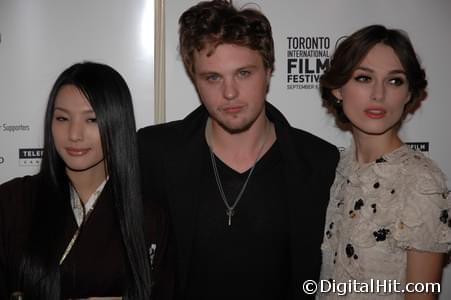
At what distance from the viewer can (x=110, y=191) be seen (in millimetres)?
1463

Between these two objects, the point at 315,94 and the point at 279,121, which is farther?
the point at 315,94

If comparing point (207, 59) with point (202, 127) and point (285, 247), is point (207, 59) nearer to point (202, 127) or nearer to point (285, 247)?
point (202, 127)

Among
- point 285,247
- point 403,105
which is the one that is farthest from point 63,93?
point 403,105

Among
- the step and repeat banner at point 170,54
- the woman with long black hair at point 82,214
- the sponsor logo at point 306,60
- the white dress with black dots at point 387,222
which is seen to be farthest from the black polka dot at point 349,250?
the sponsor logo at point 306,60

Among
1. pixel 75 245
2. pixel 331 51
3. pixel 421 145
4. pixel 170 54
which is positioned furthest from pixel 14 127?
pixel 421 145

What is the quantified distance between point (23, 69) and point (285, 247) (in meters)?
1.35

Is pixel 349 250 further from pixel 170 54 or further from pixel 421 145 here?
pixel 170 54

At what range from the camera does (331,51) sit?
208cm

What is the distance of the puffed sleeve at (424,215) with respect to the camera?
4.28 ft

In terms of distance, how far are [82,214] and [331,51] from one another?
1.30 m

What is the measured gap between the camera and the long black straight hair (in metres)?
1.35

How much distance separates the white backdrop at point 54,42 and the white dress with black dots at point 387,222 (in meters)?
1.13

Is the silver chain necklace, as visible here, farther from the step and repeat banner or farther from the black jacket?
the step and repeat banner
